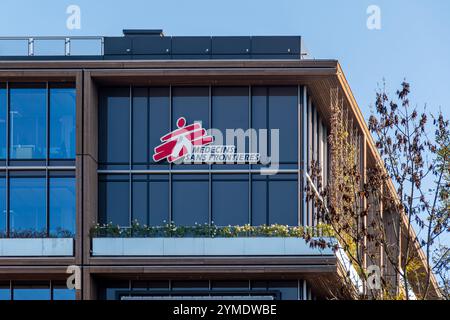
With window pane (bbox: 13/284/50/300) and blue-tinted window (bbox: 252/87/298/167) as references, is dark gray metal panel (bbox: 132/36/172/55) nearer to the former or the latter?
blue-tinted window (bbox: 252/87/298/167)

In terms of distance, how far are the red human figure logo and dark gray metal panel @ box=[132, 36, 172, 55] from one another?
2802 millimetres

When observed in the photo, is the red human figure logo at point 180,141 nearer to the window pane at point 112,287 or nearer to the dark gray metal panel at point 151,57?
the dark gray metal panel at point 151,57

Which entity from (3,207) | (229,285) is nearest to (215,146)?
(229,285)

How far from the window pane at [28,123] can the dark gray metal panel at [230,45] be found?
692 centimetres

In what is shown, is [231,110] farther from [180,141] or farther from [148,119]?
[148,119]

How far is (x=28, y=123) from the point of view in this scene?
46.2 meters

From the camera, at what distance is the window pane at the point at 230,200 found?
1822 inches

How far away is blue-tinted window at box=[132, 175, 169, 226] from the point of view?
46.5 m

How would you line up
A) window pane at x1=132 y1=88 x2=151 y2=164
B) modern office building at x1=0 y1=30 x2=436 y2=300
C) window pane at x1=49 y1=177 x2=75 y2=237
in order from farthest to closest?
window pane at x1=132 y1=88 x2=151 y2=164 → window pane at x1=49 y1=177 x2=75 y2=237 → modern office building at x1=0 y1=30 x2=436 y2=300

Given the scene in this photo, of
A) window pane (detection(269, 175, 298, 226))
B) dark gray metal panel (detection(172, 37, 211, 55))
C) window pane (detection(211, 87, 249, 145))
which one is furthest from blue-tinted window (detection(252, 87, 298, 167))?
dark gray metal panel (detection(172, 37, 211, 55))

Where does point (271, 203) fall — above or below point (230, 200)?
below

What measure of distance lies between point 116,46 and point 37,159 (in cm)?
541
